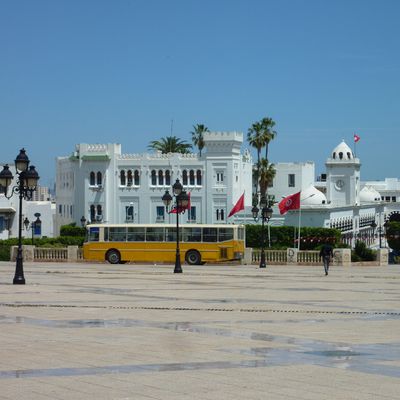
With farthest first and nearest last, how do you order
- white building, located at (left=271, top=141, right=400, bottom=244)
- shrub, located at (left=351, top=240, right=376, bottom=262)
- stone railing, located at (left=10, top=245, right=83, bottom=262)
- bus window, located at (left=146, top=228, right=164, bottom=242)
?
white building, located at (left=271, top=141, right=400, bottom=244), shrub, located at (left=351, top=240, right=376, bottom=262), stone railing, located at (left=10, top=245, right=83, bottom=262), bus window, located at (left=146, top=228, right=164, bottom=242)

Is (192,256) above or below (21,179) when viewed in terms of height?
below

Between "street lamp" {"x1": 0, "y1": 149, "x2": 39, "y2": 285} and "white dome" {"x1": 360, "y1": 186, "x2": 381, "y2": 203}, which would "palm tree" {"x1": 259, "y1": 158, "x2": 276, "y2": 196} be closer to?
"white dome" {"x1": 360, "y1": 186, "x2": 381, "y2": 203}

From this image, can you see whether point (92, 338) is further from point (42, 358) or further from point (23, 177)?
point (23, 177)

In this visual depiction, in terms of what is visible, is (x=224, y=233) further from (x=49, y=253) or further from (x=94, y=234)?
(x=49, y=253)

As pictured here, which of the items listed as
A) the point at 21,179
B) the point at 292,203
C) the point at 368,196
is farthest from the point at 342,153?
the point at 21,179

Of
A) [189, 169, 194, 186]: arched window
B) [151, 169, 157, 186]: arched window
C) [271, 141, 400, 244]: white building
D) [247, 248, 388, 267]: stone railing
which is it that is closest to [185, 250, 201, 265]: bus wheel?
[247, 248, 388, 267]: stone railing

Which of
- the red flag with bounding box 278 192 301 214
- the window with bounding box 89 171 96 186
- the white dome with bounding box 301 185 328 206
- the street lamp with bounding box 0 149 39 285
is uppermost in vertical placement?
the window with bounding box 89 171 96 186

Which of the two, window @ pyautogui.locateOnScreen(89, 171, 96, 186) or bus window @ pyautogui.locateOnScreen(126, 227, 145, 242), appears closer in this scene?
bus window @ pyautogui.locateOnScreen(126, 227, 145, 242)

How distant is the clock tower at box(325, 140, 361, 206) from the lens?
129 m

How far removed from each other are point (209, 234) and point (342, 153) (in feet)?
266

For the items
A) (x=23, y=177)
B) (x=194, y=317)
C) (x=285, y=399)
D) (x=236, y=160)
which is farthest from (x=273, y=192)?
(x=285, y=399)

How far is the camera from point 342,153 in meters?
131

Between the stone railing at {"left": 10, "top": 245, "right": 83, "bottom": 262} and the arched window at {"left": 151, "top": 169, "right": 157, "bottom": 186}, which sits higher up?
the arched window at {"left": 151, "top": 169, "right": 157, "bottom": 186}

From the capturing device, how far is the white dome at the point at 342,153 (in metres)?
131
